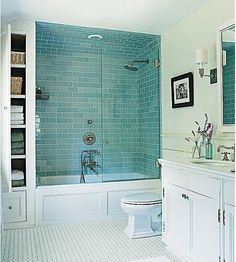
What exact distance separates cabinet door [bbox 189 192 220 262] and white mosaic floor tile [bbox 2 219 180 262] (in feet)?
1.24

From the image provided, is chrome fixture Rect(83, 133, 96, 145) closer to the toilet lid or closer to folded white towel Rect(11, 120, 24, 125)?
folded white towel Rect(11, 120, 24, 125)

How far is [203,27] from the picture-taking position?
313cm

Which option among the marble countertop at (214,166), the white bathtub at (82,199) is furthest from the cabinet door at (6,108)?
the marble countertop at (214,166)

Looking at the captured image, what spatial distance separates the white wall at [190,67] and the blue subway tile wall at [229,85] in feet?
0.37

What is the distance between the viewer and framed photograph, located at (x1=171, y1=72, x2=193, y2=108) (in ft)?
10.9

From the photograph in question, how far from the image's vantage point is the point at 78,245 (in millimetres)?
2961

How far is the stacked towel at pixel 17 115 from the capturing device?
3.47 metres

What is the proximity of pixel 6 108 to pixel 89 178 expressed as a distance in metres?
1.48

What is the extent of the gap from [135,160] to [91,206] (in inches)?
43.4

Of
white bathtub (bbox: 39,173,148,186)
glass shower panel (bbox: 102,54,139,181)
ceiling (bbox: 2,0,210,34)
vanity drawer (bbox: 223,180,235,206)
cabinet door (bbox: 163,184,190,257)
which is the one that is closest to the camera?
vanity drawer (bbox: 223,180,235,206)

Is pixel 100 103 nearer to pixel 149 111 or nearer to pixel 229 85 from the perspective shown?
pixel 149 111

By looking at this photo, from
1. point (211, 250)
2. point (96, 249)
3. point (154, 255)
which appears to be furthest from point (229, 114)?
point (96, 249)

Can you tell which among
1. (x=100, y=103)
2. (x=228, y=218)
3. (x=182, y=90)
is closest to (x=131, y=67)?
(x=100, y=103)

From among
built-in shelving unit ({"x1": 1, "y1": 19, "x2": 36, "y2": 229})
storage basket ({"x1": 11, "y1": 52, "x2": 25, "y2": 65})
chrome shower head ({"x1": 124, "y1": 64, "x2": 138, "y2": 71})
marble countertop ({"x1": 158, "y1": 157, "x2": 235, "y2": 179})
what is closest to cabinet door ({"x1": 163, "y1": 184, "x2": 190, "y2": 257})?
marble countertop ({"x1": 158, "y1": 157, "x2": 235, "y2": 179})
